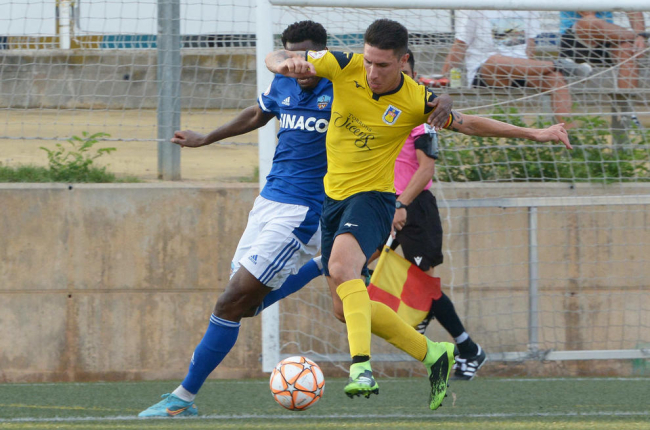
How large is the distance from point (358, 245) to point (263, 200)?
2.90 feet

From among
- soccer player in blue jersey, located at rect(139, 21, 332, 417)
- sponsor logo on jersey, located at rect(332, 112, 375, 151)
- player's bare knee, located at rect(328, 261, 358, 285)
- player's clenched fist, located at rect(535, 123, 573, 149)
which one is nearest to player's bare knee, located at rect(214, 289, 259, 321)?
soccer player in blue jersey, located at rect(139, 21, 332, 417)

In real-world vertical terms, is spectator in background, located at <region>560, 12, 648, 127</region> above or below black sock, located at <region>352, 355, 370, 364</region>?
above

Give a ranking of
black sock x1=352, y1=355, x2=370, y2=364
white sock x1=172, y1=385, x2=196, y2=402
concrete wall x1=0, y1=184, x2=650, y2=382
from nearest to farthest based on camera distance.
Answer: black sock x1=352, y1=355, x2=370, y2=364
white sock x1=172, y1=385, x2=196, y2=402
concrete wall x1=0, y1=184, x2=650, y2=382

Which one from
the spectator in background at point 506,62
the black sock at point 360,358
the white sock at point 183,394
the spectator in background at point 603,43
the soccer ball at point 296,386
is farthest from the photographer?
the spectator in background at point 506,62

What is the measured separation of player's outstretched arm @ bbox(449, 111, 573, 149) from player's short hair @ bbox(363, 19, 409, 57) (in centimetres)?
53

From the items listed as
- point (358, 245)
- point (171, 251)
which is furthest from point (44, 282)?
point (358, 245)

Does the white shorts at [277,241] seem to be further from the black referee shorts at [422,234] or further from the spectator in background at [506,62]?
the spectator in background at [506,62]

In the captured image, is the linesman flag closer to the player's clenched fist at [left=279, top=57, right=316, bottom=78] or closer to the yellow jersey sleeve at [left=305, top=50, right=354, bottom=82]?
the yellow jersey sleeve at [left=305, top=50, right=354, bottom=82]

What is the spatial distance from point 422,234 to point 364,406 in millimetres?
1396

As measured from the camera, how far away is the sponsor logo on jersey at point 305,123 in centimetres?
490

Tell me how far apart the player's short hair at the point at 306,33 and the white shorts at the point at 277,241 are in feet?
3.06

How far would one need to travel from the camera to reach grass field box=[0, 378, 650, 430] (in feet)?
14.3

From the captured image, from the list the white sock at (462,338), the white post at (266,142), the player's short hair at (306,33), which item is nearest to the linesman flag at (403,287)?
the white sock at (462,338)

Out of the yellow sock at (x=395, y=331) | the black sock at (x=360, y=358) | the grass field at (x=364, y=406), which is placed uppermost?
the yellow sock at (x=395, y=331)
